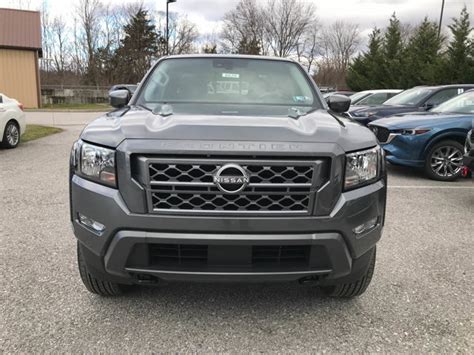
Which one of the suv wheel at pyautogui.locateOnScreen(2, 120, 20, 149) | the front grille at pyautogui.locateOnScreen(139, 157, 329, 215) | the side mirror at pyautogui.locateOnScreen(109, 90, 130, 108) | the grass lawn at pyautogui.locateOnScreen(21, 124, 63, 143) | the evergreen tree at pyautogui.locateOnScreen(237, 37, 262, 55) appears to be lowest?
the grass lawn at pyautogui.locateOnScreen(21, 124, 63, 143)

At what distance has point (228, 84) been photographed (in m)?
3.88

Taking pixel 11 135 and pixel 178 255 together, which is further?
pixel 11 135

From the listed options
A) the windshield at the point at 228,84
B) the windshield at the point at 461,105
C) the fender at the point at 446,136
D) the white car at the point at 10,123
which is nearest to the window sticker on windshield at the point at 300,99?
the windshield at the point at 228,84

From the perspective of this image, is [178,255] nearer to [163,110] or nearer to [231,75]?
[163,110]

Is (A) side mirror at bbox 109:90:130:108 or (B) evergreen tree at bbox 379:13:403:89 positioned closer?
(A) side mirror at bbox 109:90:130:108

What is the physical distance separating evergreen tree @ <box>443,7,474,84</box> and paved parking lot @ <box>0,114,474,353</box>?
21658 mm

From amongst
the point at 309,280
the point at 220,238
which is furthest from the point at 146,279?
the point at 309,280

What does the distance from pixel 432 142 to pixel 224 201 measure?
6.11 m

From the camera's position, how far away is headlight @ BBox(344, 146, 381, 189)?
2555 mm

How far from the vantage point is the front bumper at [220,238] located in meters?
2.40

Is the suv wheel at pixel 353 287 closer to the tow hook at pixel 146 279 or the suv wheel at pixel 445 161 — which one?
the tow hook at pixel 146 279

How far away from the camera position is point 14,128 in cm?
1082

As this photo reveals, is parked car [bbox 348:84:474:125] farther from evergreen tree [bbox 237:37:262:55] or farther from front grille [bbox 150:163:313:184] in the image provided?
evergreen tree [bbox 237:37:262:55]

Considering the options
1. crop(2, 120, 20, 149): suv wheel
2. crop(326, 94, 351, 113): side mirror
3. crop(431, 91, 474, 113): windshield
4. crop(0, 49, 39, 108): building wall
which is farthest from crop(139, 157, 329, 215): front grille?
crop(0, 49, 39, 108): building wall
